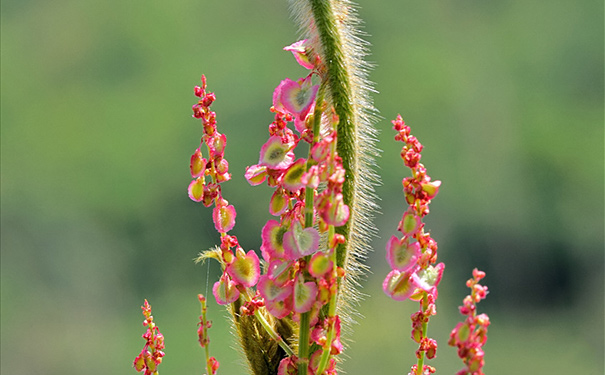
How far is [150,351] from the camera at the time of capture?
471 millimetres

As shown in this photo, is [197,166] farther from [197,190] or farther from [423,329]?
[423,329]

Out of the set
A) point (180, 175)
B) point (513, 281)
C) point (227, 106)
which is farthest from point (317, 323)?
point (513, 281)

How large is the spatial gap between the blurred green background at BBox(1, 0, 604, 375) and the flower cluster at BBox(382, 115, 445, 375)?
4900 mm

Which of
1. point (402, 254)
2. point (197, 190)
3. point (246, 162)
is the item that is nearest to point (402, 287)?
point (402, 254)

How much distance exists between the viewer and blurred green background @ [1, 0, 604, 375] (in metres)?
5.90

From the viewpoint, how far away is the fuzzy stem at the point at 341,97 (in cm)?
40

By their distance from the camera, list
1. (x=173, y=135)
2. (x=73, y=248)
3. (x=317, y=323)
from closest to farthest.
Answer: (x=317, y=323), (x=73, y=248), (x=173, y=135)

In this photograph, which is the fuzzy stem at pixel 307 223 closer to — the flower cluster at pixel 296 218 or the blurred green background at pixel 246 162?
the flower cluster at pixel 296 218

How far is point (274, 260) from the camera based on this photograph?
42 centimetres

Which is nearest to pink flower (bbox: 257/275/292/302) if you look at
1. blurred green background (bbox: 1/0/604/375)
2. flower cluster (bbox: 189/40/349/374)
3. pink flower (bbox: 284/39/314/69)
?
flower cluster (bbox: 189/40/349/374)

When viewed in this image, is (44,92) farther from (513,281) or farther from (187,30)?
(513,281)

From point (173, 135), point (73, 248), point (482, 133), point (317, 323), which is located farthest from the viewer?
point (482, 133)

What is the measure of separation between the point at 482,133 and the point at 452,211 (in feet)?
2.22

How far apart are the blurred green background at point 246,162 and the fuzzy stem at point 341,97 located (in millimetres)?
4890
